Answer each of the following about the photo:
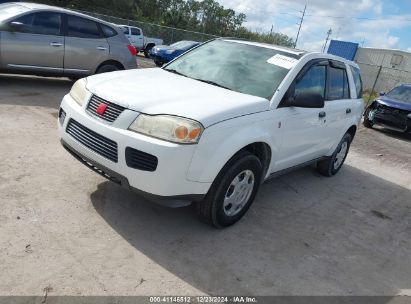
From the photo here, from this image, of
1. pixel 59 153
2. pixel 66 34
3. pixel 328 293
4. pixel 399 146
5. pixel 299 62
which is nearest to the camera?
pixel 328 293

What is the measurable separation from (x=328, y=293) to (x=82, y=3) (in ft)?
144

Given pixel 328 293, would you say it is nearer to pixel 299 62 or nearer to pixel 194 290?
pixel 194 290

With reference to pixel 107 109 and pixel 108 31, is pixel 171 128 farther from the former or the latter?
pixel 108 31

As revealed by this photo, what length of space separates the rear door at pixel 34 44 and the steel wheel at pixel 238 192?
5.87 metres

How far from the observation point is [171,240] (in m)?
3.68

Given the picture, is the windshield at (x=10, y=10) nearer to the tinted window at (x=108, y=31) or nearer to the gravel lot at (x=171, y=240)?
the tinted window at (x=108, y=31)

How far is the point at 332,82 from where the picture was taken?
5445 mm

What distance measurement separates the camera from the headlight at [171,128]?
3250 mm

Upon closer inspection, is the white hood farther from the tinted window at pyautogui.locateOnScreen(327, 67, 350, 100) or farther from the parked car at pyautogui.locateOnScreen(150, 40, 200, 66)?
the parked car at pyautogui.locateOnScreen(150, 40, 200, 66)

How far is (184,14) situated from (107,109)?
7556cm

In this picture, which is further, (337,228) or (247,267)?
(337,228)

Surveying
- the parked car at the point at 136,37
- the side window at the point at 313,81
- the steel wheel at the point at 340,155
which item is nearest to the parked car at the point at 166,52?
the parked car at the point at 136,37

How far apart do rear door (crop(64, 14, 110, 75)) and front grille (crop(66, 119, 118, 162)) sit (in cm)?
518

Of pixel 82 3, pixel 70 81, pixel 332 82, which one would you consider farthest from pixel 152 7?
pixel 332 82
